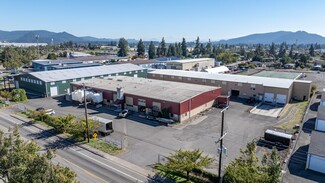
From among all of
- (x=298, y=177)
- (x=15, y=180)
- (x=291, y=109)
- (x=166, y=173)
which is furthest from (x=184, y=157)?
(x=291, y=109)

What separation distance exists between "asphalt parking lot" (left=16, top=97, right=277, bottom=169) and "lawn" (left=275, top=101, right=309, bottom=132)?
1.85 metres

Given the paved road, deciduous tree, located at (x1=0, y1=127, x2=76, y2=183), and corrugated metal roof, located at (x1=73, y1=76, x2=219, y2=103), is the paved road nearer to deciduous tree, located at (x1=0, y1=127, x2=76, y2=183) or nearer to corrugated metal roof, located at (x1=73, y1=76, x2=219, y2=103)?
deciduous tree, located at (x1=0, y1=127, x2=76, y2=183)

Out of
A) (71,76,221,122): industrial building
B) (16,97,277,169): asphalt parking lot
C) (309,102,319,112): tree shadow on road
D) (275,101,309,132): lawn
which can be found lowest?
(16,97,277,169): asphalt parking lot

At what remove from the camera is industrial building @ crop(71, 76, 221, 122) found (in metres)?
41.9

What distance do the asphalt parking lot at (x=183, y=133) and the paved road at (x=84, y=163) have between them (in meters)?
2.58

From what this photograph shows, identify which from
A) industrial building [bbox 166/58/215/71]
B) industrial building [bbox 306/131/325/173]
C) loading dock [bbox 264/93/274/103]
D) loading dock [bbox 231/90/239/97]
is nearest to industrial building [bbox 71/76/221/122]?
loading dock [bbox 231/90/239/97]

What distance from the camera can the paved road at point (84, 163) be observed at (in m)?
24.3

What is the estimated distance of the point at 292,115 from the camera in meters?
45.5

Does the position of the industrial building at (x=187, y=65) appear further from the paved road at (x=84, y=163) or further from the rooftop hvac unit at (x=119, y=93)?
the paved road at (x=84, y=163)

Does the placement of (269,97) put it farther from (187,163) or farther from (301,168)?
(187,163)

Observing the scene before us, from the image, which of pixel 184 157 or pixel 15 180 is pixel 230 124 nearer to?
pixel 184 157

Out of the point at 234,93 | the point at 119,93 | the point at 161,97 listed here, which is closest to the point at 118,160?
the point at 161,97

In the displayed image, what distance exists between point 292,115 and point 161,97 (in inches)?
1031

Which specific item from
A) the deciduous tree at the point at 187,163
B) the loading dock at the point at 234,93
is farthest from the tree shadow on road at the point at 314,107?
Result: the deciduous tree at the point at 187,163
